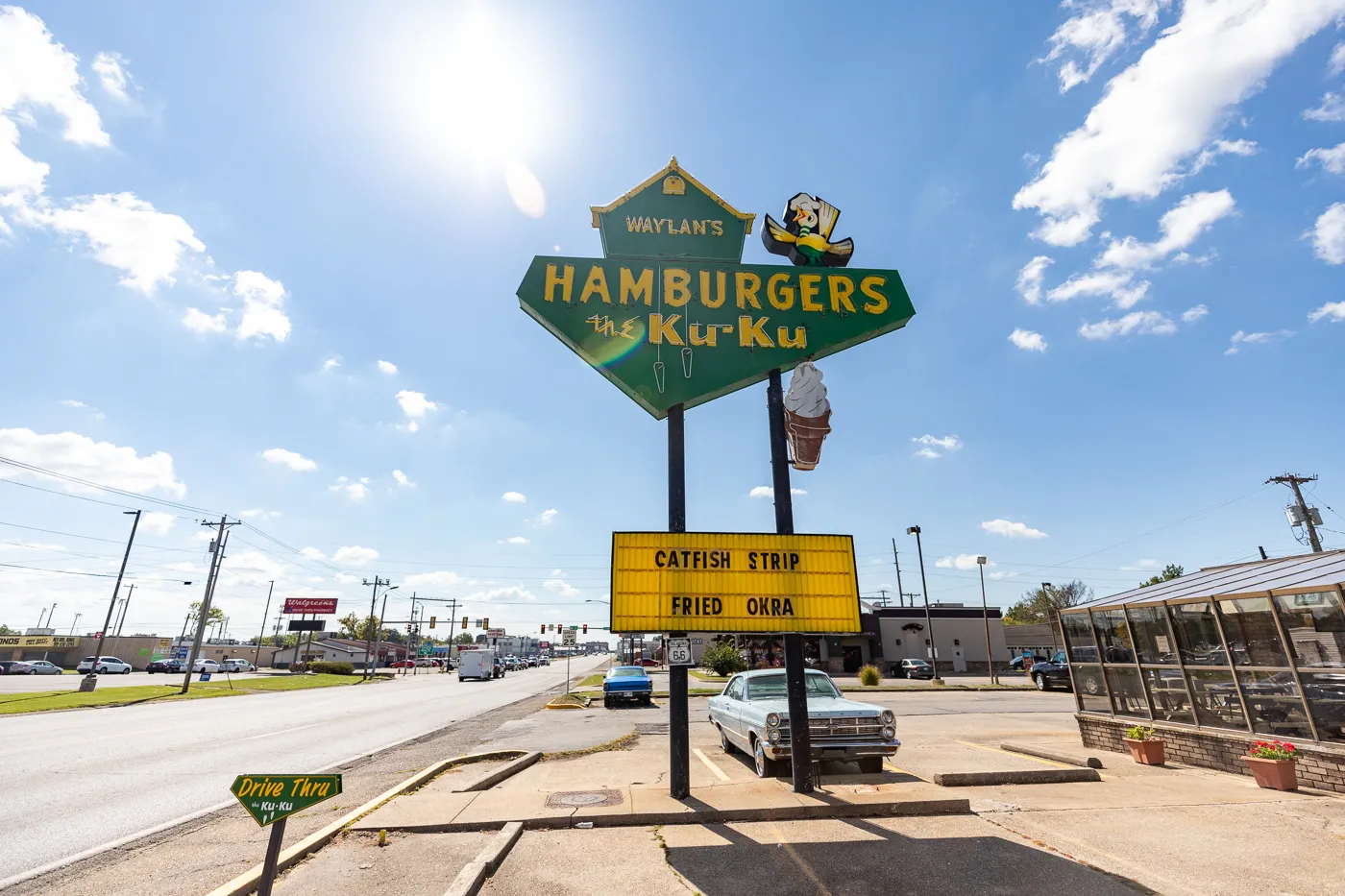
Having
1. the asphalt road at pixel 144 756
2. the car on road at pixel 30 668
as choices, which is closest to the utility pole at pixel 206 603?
the asphalt road at pixel 144 756

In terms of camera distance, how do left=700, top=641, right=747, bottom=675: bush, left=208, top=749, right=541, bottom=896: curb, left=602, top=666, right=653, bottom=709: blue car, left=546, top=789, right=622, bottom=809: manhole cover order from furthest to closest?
left=700, top=641, right=747, bottom=675: bush < left=602, top=666, right=653, bottom=709: blue car < left=546, top=789, right=622, bottom=809: manhole cover < left=208, top=749, right=541, bottom=896: curb

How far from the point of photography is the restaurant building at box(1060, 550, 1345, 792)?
863 cm

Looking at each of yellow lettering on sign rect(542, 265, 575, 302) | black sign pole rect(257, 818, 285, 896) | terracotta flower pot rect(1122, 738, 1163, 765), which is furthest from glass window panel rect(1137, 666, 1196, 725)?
black sign pole rect(257, 818, 285, 896)

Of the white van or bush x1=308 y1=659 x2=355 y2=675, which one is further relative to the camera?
bush x1=308 y1=659 x2=355 y2=675

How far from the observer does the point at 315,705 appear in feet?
85.0

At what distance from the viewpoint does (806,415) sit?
9344 millimetres

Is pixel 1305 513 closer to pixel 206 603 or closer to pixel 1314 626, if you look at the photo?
pixel 1314 626

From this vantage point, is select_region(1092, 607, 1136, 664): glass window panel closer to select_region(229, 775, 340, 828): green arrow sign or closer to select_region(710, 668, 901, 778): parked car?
select_region(710, 668, 901, 778): parked car

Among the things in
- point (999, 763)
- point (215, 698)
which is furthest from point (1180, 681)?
point (215, 698)

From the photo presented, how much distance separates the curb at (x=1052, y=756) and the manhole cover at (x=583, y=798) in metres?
7.82

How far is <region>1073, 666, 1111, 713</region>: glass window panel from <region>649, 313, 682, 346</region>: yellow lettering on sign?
11459 mm

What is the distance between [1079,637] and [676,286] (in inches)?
463

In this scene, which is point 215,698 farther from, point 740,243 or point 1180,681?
point 1180,681

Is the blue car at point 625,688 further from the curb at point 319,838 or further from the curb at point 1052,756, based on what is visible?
the curb at point 1052,756
